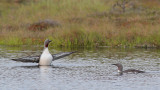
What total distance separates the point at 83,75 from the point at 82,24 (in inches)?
727

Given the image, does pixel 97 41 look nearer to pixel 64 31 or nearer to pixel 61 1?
pixel 64 31

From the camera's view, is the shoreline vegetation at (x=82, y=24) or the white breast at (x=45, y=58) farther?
the shoreline vegetation at (x=82, y=24)

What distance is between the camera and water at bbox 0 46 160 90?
13758 millimetres

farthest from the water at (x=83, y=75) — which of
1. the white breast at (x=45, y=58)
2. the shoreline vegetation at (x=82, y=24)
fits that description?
the shoreline vegetation at (x=82, y=24)

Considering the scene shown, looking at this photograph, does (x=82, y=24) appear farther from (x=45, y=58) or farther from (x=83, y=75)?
(x=83, y=75)

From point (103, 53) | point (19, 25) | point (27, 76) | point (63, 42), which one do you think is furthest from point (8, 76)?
point (19, 25)

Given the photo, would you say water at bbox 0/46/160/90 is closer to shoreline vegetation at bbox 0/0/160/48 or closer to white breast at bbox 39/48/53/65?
white breast at bbox 39/48/53/65

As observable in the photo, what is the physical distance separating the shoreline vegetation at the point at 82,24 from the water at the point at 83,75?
20.4 ft

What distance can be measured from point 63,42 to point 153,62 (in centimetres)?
1056

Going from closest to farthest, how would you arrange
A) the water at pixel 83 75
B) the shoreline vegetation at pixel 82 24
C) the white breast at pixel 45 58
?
1. the water at pixel 83 75
2. the white breast at pixel 45 58
3. the shoreline vegetation at pixel 82 24

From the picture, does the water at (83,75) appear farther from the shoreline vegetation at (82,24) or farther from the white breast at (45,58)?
the shoreline vegetation at (82,24)

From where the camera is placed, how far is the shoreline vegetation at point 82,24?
96.4 ft

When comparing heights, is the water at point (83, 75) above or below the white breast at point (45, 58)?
below

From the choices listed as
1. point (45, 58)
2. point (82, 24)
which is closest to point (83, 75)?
point (45, 58)
